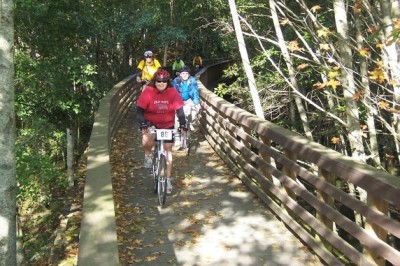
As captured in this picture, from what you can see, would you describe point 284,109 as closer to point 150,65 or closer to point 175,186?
point 150,65

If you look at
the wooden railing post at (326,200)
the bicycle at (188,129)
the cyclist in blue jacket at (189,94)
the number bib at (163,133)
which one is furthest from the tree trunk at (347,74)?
the cyclist in blue jacket at (189,94)

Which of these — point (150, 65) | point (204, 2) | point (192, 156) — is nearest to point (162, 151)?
point (192, 156)

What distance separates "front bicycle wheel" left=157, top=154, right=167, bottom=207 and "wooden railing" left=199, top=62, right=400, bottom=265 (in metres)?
1.41

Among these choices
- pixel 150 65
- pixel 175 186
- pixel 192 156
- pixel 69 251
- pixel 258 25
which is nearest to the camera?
pixel 69 251

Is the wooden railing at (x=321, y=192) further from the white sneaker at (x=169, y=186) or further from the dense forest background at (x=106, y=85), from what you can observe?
the dense forest background at (x=106, y=85)

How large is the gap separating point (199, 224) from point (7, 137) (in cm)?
270

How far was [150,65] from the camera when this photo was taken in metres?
14.4

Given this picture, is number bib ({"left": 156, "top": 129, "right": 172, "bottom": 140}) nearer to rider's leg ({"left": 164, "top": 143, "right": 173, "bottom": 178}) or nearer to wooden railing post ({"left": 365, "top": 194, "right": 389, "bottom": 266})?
rider's leg ({"left": 164, "top": 143, "right": 173, "bottom": 178})

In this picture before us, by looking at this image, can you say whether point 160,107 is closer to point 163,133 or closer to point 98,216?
point 163,133

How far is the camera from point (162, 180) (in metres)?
7.20

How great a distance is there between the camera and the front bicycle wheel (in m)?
7.18

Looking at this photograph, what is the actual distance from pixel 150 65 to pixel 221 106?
17.3ft

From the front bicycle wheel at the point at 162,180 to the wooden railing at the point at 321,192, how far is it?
141 centimetres

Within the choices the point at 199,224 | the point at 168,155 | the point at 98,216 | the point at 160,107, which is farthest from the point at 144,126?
the point at 98,216
